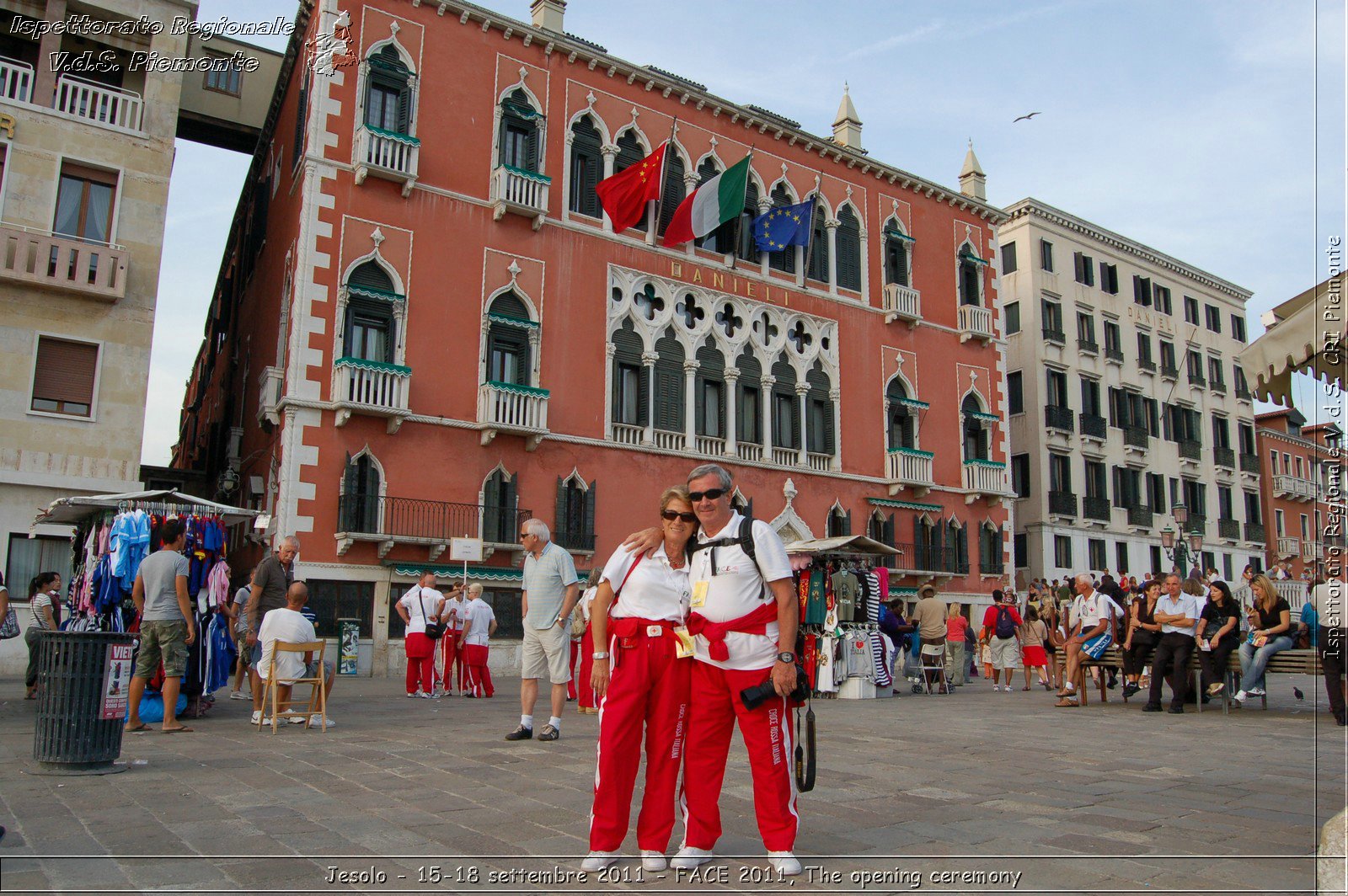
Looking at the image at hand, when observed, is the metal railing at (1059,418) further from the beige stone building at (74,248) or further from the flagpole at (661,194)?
the beige stone building at (74,248)

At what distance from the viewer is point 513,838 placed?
482 centimetres

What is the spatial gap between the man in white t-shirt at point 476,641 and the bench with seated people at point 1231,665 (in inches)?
306

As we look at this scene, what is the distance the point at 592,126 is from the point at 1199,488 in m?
28.8

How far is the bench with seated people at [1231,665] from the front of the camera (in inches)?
427

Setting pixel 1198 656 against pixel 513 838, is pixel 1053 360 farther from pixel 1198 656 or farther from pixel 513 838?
pixel 513 838

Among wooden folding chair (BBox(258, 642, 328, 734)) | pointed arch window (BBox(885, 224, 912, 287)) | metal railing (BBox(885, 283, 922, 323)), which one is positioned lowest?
wooden folding chair (BBox(258, 642, 328, 734))

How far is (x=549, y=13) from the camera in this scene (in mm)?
22719

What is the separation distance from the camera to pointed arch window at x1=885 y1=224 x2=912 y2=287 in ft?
90.8

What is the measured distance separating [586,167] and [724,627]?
19.5m

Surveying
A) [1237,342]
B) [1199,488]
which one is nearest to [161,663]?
[1199,488]

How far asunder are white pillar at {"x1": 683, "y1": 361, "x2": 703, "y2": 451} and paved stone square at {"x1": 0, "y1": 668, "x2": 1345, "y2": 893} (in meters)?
13.6

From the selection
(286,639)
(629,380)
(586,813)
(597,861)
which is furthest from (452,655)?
(597,861)

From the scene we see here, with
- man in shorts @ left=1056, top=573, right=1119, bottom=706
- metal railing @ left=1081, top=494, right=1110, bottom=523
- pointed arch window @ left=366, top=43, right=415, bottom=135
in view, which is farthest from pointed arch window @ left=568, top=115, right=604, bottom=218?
metal railing @ left=1081, top=494, right=1110, bottom=523

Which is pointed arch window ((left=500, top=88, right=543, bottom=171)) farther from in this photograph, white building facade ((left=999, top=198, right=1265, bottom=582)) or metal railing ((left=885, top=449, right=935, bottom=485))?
white building facade ((left=999, top=198, right=1265, bottom=582))
